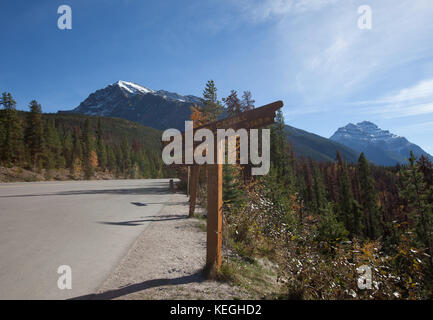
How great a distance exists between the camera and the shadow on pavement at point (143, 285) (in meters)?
3.20

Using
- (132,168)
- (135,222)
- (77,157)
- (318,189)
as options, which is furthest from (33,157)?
(318,189)

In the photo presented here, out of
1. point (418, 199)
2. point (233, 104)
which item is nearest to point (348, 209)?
point (418, 199)

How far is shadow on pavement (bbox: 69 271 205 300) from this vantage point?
320cm

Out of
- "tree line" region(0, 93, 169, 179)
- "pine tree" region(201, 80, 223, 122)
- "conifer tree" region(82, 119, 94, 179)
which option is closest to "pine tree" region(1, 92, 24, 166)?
"tree line" region(0, 93, 169, 179)

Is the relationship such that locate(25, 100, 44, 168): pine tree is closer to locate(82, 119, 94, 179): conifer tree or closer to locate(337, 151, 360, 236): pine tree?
locate(82, 119, 94, 179): conifer tree

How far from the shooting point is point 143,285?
359 cm

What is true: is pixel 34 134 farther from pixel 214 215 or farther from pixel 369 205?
pixel 369 205

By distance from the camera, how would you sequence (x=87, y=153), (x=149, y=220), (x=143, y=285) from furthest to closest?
(x=87, y=153) → (x=149, y=220) → (x=143, y=285)

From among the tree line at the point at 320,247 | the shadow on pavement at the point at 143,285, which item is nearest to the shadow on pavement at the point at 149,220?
the tree line at the point at 320,247
